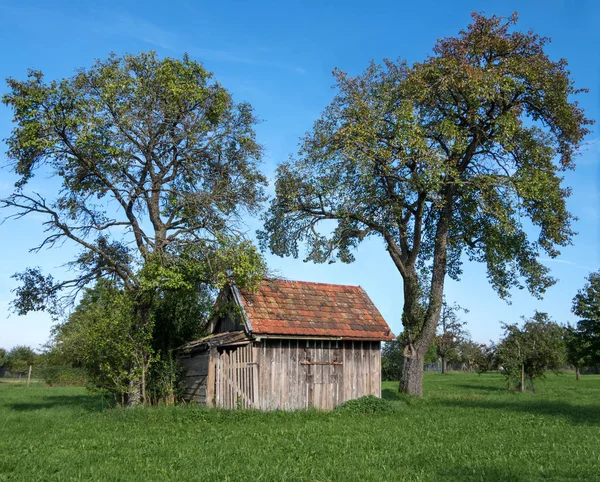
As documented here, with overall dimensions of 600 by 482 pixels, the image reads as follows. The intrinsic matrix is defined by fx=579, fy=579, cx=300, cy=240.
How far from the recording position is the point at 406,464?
38.7 ft

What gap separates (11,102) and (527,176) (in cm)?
2209

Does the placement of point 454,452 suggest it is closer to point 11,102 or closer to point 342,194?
point 342,194

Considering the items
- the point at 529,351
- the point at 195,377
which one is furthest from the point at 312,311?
the point at 529,351

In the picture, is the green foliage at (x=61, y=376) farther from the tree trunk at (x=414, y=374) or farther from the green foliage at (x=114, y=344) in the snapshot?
the tree trunk at (x=414, y=374)

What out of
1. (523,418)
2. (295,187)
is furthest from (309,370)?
(295,187)

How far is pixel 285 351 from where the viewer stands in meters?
22.7

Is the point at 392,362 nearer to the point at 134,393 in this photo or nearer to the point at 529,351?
the point at 529,351

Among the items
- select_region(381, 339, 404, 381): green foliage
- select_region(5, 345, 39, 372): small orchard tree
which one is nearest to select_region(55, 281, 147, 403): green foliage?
select_region(381, 339, 404, 381): green foliage

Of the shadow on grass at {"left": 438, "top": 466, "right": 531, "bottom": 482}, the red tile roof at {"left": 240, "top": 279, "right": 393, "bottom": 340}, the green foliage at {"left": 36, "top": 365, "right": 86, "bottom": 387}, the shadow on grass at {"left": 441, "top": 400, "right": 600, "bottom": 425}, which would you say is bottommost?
the green foliage at {"left": 36, "top": 365, "right": 86, "bottom": 387}

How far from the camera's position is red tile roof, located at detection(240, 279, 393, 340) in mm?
22797

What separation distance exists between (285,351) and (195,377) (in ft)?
15.1

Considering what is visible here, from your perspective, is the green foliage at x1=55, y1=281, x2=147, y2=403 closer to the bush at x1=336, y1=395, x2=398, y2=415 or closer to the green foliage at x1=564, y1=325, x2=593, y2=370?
the bush at x1=336, y1=395, x2=398, y2=415

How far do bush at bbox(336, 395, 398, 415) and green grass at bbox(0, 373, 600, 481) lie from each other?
0.36 metres

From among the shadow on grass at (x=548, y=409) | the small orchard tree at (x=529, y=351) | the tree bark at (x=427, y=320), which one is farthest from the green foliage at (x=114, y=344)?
the small orchard tree at (x=529, y=351)
